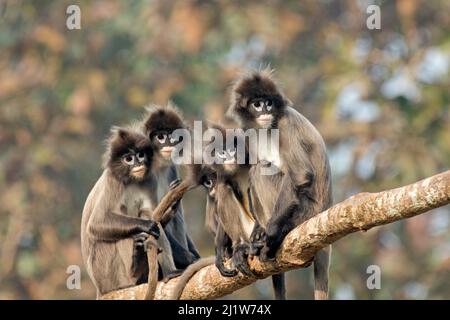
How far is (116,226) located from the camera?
8.80 metres

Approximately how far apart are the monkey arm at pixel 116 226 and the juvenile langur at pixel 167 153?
1.53ft

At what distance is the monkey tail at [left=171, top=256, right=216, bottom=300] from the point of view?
824cm

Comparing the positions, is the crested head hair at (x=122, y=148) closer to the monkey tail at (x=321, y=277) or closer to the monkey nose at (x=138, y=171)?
the monkey nose at (x=138, y=171)

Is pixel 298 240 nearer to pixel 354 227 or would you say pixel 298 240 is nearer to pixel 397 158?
pixel 354 227

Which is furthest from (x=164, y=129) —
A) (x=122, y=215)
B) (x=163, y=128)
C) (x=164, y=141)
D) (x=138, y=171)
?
(x=122, y=215)

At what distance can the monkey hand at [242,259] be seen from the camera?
25.1 feet

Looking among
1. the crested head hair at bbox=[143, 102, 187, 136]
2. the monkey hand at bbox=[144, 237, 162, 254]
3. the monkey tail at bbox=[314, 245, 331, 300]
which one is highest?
the crested head hair at bbox=[143, 102, 187, 136]

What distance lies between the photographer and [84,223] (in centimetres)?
948

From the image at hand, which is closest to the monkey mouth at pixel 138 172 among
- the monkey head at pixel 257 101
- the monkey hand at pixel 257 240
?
the monkey head at pixel 257 101

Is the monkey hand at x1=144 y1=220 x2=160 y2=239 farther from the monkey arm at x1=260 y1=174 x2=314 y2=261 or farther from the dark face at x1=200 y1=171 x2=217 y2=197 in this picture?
the monkey arm at x1=260 y1=174 x2=314 y2=261

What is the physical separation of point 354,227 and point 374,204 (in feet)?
0.83

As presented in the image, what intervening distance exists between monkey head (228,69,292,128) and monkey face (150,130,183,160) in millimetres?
825

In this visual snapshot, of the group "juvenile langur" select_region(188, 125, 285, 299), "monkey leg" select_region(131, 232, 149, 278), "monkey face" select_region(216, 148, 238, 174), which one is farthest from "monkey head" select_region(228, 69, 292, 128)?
"monkey leg" select_region(131, 232, 149, 278)

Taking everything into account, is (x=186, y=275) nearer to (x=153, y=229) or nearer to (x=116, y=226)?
(x=153, y=229)
